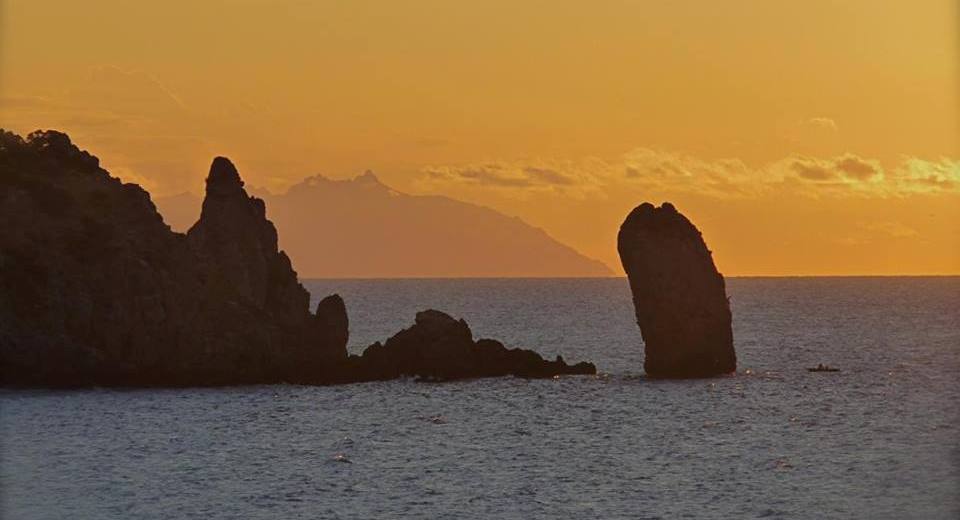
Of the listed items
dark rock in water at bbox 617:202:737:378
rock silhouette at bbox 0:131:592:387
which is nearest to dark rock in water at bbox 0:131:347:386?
rock silhouette at bbox 0:131:592:387

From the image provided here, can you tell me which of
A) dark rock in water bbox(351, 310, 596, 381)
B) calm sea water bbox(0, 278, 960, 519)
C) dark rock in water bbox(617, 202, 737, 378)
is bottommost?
calm sea water bbox(0, 278, 960, 519)

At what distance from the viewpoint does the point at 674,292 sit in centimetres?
8606

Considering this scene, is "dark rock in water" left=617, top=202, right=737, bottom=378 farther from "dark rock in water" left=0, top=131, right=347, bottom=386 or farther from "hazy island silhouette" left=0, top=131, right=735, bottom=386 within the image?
"dark rock in water" left=0, top=131, right=347, bottom=386

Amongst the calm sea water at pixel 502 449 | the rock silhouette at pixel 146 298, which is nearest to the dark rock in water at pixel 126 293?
the rock silhouette at pixel 146 298

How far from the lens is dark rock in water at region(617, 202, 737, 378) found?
86.1 meters

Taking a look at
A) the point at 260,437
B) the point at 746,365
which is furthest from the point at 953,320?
the point at 260,437

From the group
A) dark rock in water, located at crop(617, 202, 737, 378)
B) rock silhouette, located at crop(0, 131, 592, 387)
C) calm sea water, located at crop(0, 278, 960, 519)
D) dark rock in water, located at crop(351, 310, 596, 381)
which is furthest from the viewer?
dark rock in water, located at crop(351, 310, 596, 381)

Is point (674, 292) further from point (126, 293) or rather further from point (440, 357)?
point (126, 293)

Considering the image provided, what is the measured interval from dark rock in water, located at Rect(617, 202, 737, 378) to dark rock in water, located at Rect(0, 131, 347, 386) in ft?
64.6

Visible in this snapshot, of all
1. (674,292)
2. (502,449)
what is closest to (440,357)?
(674,292)

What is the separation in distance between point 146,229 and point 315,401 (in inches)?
645

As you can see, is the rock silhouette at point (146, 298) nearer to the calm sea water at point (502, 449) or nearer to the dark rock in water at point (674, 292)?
the calm sea water at point (502, 449)

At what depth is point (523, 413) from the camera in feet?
250

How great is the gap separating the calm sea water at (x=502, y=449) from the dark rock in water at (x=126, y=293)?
105 inches
